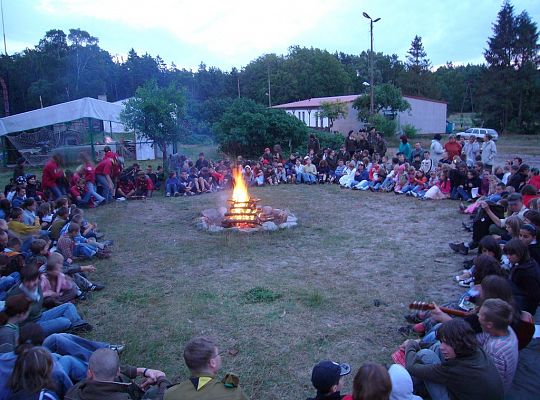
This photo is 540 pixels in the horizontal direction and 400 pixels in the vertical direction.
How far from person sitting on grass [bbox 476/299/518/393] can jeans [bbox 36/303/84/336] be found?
14.7 feet

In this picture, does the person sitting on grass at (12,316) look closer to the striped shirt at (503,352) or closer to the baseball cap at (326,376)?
the baseball cap at (326,376)

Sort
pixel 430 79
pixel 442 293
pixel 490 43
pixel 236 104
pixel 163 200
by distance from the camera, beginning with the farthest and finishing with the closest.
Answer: pixel 430 79 → pixel 490 43 → pixel 236 104 → pixel 163 200 → pixel 442 293

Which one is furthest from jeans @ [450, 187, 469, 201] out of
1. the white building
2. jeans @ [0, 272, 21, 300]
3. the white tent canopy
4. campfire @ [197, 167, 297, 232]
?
the white building

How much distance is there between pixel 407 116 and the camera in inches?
1665

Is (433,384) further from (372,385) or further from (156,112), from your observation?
(156,112)

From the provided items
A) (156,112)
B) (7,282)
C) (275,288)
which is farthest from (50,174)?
(275,288)

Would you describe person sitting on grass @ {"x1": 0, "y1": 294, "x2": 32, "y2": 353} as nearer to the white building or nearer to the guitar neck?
the guitar neck

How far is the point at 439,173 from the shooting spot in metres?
13.5

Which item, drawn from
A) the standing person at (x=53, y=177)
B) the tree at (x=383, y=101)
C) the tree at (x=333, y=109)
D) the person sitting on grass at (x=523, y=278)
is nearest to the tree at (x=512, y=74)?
the tree at (x=383, y=101)

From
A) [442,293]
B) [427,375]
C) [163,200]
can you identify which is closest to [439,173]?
[442,293]

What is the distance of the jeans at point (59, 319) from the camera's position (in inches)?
197

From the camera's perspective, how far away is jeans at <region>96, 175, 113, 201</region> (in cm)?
1399

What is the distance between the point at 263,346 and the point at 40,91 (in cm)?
5176

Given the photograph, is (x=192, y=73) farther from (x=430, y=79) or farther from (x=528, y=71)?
(x=528, y=71)
